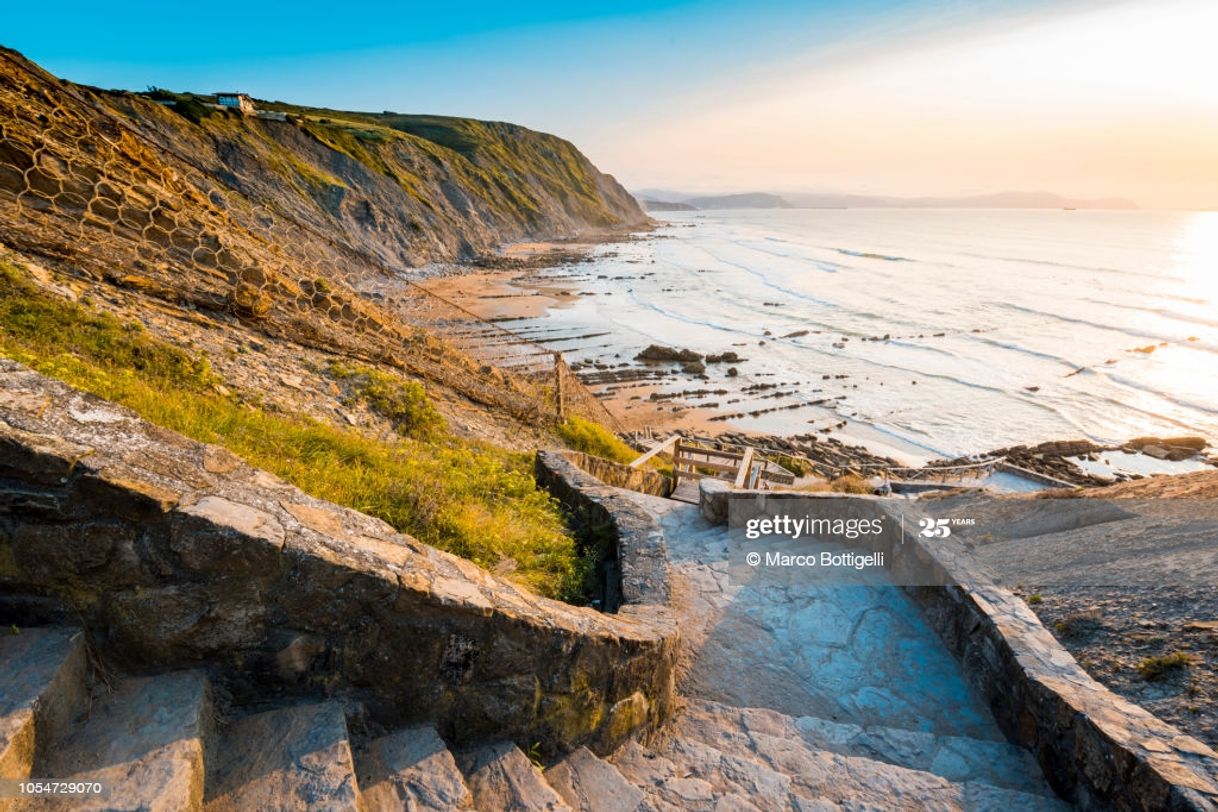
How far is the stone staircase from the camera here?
196 centimetres

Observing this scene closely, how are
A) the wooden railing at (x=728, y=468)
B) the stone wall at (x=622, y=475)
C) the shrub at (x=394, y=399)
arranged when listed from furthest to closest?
the wooden railing at (x=728, y=468), the stone wall at (x=622, y=475), the shrub at (x=394, y=399)

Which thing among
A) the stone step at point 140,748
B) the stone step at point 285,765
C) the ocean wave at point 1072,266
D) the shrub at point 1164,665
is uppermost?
the ocean wave at point 1072,266

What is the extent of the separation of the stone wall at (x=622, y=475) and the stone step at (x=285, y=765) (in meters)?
5.75

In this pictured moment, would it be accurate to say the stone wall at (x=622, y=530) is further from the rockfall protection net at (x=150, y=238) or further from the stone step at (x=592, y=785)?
the rockfall protection net at (x=150, y=238)

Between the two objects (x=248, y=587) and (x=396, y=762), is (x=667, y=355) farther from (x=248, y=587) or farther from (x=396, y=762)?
(x=248, y=587)

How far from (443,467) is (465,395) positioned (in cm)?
519

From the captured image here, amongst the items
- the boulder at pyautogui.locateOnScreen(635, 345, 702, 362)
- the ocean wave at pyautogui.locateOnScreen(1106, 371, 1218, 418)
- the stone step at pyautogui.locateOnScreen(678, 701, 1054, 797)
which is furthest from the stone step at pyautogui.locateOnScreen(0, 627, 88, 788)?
the ocean wave at pyautogui.locateOnScreen(1106, 371, 1218, 418)

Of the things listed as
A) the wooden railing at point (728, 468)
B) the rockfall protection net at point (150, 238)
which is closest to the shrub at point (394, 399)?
the rockfall protection net at point (150, 238)

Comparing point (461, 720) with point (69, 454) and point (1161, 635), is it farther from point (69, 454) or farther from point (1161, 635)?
point (1161, 635)

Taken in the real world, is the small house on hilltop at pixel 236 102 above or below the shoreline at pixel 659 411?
above

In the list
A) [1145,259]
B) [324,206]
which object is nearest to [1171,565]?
[324,206]

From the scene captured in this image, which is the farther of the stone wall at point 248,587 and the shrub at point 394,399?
the shrub at point 394,399

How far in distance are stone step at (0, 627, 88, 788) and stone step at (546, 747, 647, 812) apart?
208 centimetres

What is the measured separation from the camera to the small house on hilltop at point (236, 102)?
4650 centimetres
